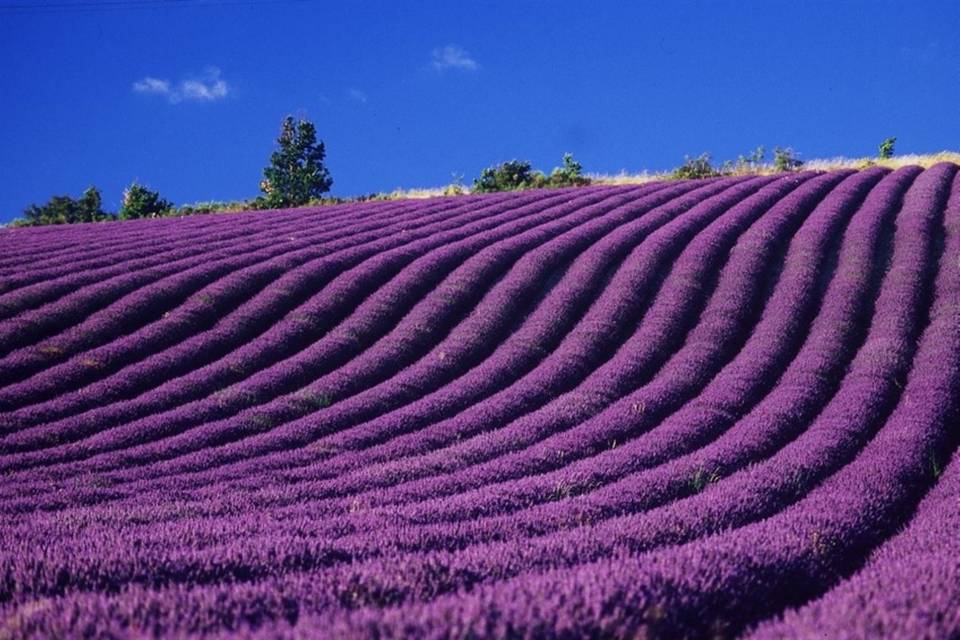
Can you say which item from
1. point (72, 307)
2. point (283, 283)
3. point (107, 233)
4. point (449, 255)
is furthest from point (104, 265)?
point (449, 255)

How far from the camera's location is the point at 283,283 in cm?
1753

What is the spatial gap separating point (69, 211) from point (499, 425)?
55575 millimetres

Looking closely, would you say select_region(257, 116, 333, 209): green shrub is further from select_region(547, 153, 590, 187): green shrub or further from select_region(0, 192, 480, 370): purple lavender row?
select_region(0, 192, 480, 370): purple lavender row

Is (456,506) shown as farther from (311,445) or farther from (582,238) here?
(582,238)

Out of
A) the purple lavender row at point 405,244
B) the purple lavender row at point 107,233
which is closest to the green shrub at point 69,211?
the purple lavender row at point 107,233

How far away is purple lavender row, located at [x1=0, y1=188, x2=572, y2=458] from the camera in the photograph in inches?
717

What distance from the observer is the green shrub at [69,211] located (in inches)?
1976

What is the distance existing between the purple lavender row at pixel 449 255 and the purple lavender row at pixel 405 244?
0.11 meters

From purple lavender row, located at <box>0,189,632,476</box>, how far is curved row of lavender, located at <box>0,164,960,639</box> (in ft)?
0.33

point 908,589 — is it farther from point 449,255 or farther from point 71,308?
point 449,255

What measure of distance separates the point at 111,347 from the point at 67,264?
7.55m

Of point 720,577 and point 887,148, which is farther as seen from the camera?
point 887,148

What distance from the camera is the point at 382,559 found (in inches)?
154

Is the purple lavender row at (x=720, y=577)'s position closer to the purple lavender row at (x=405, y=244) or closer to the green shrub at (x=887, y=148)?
the purple lavender row at (x=405, y=244)
